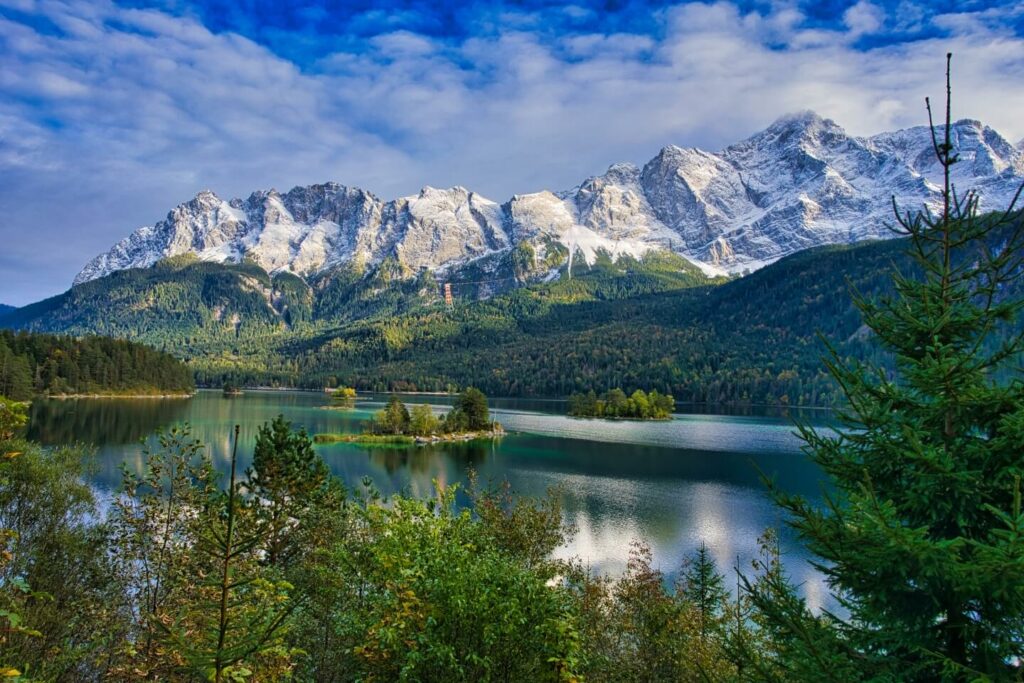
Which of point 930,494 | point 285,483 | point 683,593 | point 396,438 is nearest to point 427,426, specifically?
point 396,438

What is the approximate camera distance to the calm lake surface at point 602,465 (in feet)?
151

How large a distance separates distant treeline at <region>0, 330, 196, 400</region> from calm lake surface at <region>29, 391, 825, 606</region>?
13.3m

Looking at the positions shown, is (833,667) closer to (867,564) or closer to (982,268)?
(867,564)

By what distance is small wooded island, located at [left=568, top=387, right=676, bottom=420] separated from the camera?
148450 millimetres

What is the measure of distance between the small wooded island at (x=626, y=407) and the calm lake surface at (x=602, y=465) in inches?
430

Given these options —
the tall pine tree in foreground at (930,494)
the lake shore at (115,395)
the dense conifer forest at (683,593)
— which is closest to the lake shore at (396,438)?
the dense conifer forest at (683,593)

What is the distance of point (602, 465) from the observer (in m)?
79.3

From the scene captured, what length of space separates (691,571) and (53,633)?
103ft

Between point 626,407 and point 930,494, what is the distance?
148m

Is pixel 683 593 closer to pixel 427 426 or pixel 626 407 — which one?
pixel 427 426

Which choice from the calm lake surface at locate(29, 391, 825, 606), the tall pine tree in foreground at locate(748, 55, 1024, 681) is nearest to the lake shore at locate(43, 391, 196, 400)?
the calm lake surface at locate(29, 391, 825, 606)

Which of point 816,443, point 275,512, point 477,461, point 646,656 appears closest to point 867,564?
point 816,443

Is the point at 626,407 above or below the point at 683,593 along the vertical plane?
below

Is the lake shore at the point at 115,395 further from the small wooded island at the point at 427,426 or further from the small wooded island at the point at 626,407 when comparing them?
the small wooded island at the point at 626,407
